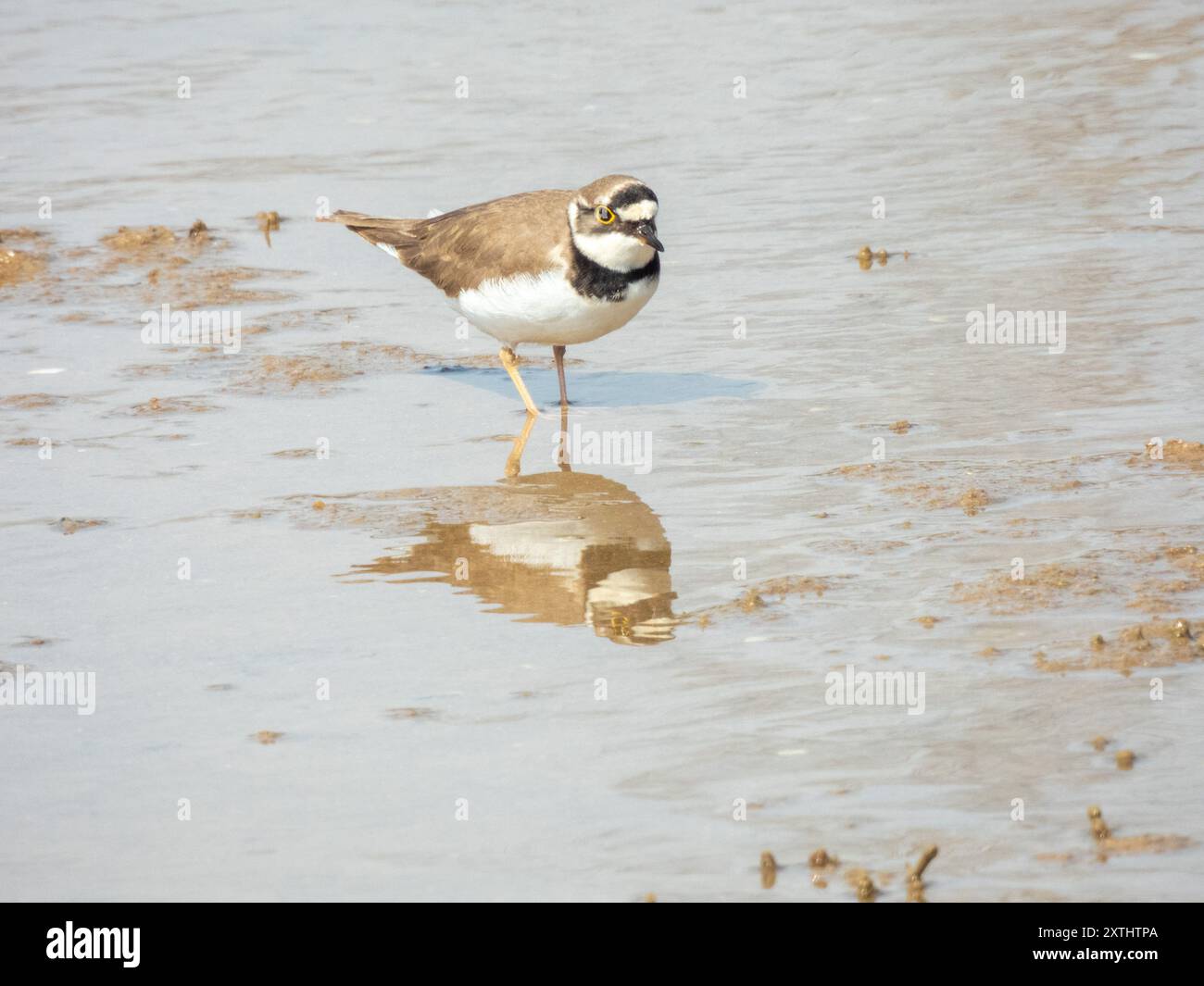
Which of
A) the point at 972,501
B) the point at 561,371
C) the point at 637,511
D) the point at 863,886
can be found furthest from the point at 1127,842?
the point at 561,371

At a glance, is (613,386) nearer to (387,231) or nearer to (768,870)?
(387,231)

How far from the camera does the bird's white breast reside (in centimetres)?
911

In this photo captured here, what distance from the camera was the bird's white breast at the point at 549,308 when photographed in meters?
9.11

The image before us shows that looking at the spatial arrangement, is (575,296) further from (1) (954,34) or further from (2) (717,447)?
(1) (954,34)

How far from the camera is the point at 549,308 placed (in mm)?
9172

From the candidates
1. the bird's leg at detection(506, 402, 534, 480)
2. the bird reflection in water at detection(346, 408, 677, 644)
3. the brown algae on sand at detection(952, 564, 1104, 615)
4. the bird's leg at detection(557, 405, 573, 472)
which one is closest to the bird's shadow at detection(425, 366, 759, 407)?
the bird's leg at detection(557, 405, 573, 472)

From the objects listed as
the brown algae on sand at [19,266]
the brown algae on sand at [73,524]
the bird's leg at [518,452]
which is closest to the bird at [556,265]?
the bird's leg at [518,452]

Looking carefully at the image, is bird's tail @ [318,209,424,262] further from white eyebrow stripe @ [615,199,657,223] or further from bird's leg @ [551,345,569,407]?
white eyebrow stripe @ [615,199,657,223]

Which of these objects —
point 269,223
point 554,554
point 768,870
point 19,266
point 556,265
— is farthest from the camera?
point 269,223

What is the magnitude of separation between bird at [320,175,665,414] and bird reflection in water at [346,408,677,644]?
0.92m

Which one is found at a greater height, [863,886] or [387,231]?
[387,231]

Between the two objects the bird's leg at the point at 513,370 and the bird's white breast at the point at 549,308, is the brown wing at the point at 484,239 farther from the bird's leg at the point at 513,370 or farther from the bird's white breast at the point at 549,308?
the bird's leg at the point at 513,370

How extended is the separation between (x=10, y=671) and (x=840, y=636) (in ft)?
10.2

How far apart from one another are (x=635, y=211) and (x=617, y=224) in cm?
12
